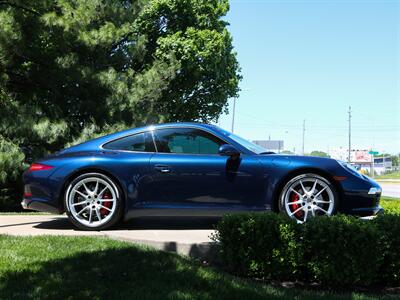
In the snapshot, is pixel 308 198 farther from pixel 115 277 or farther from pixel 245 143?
pixel 115 277

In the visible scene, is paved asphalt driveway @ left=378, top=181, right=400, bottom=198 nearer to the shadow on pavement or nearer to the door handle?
the shadow on pavement

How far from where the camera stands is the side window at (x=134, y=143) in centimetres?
547

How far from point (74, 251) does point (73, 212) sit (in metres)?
1.20

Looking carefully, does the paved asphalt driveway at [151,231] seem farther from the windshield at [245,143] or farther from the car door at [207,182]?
the windshield at [245,143]

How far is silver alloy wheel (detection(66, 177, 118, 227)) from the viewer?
5.29 metres

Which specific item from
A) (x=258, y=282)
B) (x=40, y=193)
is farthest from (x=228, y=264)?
(x=40, y=193)

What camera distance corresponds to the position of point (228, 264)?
418 cm

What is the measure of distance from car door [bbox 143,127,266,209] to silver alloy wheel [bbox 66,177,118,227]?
51 cm

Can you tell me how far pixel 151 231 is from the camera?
5234 millimetres

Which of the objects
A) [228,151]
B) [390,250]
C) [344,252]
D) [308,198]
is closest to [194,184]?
[228,151]

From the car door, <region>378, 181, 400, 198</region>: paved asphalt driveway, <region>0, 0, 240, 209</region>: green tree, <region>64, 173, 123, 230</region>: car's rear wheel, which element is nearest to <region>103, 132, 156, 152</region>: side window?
the car door

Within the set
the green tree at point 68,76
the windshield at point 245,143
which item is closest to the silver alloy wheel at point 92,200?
the windshield at point 245,143

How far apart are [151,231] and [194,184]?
74 centimetres

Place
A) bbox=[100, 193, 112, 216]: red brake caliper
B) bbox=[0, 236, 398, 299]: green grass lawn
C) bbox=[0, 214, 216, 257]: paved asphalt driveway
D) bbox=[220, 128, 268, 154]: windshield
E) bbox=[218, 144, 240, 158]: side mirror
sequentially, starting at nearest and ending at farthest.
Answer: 1. bbox=[0, 236, 398, 299]: green grass lawn
2. bbox=[0, 214, 216, 257]: paved asphalt driveway
3. bbox=[218, 144, 240, 158]: side mirror
4. bbox=[100, 193, 112, 216]: red brake caliper
5. bbox=[220, 128, 268, 154]: windshield
